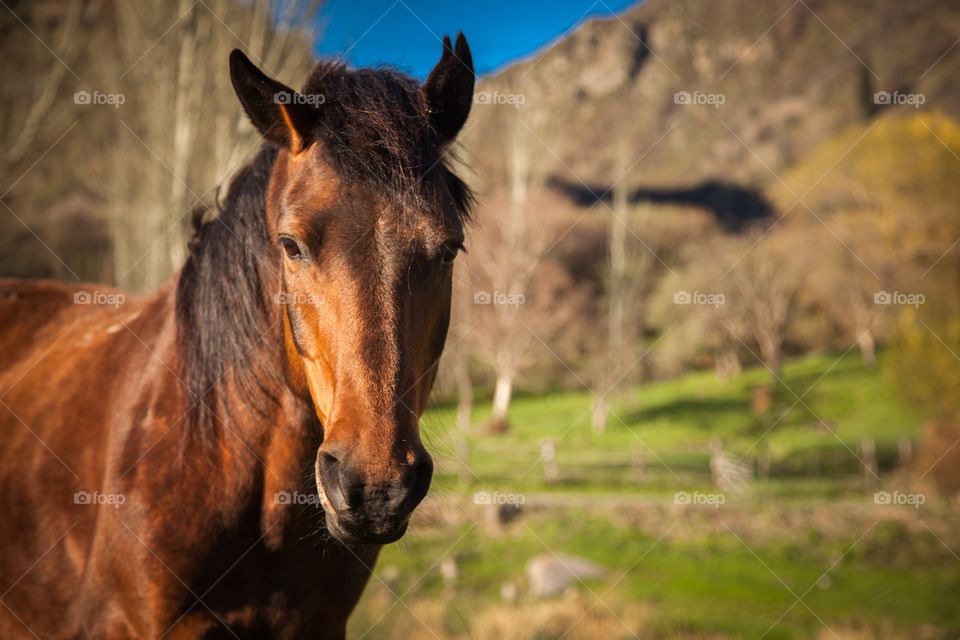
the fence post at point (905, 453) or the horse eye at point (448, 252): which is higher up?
the horse eye at point (448, 252)

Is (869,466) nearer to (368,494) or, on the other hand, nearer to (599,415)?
(599,415)

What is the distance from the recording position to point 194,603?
217 centimetres

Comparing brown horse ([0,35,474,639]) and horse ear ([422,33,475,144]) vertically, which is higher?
horse ear ([422,33,475,144])

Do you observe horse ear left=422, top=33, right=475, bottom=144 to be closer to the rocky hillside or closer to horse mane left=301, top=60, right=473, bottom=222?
horse mane left=301, top=60, right=473, bottom=222

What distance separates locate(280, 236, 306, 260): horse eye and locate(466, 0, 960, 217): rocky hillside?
122ft

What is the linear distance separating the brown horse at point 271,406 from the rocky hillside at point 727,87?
36.9m

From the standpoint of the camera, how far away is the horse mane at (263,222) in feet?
6.85

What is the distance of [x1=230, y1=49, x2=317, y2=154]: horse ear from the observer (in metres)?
2.15

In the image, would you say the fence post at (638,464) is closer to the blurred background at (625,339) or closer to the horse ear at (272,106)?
the blurred background at (625,339)

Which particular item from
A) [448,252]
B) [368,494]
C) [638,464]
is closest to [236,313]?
[448,252]

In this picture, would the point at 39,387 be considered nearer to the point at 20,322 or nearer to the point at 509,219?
the point at 20,322

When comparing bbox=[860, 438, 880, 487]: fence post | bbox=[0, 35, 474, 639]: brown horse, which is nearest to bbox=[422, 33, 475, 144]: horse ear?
bbox=[0, 35, 474, 639]: brown horse

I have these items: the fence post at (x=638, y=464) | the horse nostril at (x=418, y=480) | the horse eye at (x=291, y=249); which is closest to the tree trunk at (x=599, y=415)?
the fence post at (x=638, y=464)

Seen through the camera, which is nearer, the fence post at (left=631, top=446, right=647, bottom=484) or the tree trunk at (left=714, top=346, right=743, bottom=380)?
the fence post at (left=631, top=446, right=647, bottom=484)
